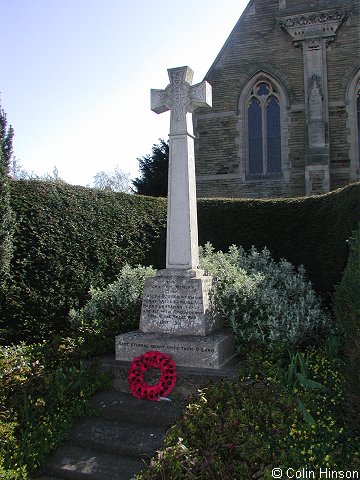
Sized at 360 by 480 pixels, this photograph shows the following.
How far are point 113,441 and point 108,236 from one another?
4.58 m

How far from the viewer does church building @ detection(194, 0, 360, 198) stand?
1429 centimetres

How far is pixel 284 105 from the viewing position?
1498cm

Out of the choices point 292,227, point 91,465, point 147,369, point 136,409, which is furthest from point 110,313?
point 292,227

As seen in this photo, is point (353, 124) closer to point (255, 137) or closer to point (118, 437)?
point (255, 137)

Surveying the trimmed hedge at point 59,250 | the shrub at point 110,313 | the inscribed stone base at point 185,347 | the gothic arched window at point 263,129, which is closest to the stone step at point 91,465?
the inscribed stone base at point 185,347

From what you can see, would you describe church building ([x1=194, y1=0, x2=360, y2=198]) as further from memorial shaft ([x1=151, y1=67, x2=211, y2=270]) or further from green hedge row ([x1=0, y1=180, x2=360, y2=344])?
memorial shaft ([x1=151, y1=67, x2=211, y2=270])

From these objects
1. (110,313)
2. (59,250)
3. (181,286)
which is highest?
(59,250)

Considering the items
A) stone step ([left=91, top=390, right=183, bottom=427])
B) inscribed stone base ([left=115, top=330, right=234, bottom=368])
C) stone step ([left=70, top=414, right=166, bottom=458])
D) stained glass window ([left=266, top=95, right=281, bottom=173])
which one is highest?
stained glass window ([left=266, top=95, right=281, bottom=173])

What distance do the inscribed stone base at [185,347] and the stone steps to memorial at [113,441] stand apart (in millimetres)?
634

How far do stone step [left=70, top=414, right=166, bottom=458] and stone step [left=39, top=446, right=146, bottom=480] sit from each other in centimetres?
6

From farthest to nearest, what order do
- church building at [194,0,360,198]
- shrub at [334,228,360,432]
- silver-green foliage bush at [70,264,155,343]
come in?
church building at [194,0,360,198] → silver-green foliage bush at [70,264,155,343] → shrub at [334,228,360,432]

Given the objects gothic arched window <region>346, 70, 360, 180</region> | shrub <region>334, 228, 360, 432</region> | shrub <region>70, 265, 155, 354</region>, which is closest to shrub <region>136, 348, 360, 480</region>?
shrub <region>334, 228, 360, 432</region>

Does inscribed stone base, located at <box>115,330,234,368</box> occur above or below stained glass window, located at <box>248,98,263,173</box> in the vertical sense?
below

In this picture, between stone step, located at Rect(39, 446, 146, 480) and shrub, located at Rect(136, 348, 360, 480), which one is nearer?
shrub, located at Rect(136, 348, 360, 480)
